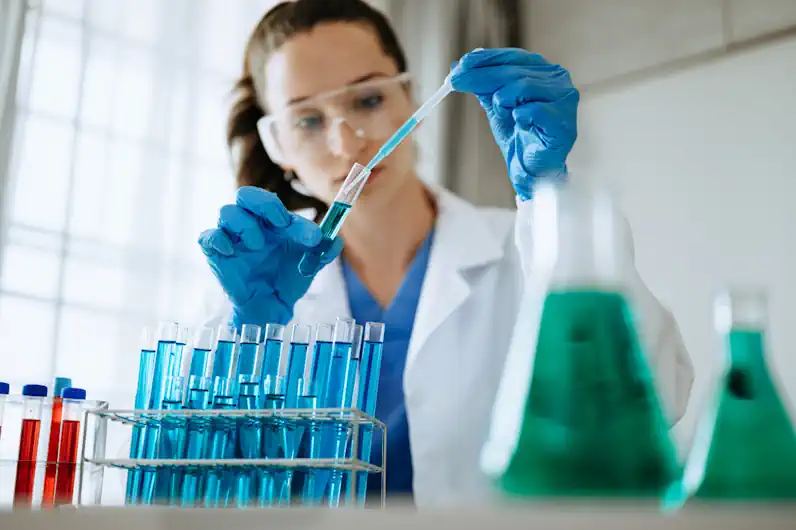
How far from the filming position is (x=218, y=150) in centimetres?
271

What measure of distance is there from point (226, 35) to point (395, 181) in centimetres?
130

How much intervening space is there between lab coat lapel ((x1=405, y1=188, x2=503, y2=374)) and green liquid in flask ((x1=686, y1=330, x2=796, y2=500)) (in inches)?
45.8

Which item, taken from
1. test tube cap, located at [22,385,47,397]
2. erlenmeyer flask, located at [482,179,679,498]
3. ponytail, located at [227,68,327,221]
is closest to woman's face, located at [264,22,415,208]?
ponytail, located at [227,68,327,221]

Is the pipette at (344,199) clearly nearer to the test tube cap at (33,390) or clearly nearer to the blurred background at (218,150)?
the test tube cap at (33,390)

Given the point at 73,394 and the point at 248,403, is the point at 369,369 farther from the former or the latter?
the point at 73,394

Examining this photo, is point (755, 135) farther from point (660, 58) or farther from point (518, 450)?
point (518, 450)

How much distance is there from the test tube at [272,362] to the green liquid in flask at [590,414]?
0.61m

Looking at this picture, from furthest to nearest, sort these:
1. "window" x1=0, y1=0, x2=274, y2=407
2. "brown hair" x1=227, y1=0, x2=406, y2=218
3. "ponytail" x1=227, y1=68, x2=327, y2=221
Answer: "window" x1=0, y1=0, x2=274, y2=407
"ponytail" x1=227, y1=68, x2=327, y2=221
"brown hair" x1=227, y1=0, x2=406, y2=218

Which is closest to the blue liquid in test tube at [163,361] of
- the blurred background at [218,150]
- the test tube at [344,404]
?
the test tube at [344,404]

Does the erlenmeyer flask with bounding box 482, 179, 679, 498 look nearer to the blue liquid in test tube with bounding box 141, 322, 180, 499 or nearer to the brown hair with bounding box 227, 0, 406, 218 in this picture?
the blue liquid in test tube with bounding box 141, 322, 180, 499

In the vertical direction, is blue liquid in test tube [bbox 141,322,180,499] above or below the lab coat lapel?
below

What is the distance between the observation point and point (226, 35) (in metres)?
2.83

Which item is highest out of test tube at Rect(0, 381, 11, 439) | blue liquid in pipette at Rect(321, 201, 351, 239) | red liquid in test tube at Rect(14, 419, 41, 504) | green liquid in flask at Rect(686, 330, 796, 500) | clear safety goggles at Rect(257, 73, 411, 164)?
clear safety goggles at Rect(257, 73, 411, 164)

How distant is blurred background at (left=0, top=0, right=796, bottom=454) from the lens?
7.47ft
